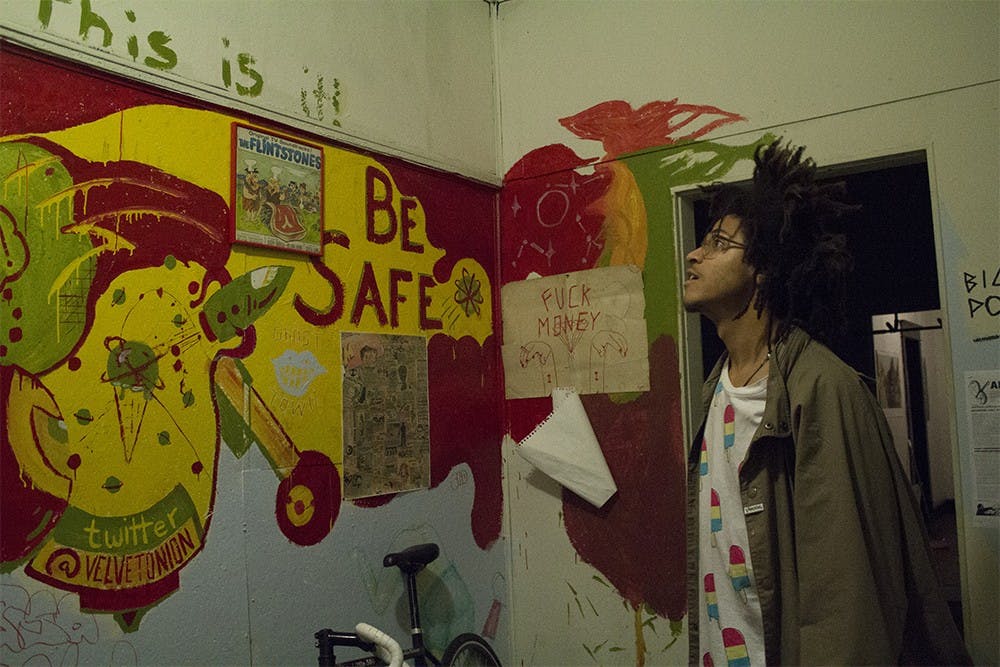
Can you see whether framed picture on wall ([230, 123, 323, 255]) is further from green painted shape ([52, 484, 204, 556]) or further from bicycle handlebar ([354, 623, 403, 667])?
bicycle handlebar ([354, 623, 403, 667])

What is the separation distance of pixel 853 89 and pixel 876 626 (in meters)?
1.64

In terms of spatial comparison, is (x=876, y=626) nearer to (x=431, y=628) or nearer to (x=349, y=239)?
(x=431, y=628)

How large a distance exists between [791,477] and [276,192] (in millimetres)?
1572

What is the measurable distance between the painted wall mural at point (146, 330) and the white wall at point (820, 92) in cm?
86

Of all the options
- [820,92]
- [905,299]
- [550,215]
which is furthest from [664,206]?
[905,299]

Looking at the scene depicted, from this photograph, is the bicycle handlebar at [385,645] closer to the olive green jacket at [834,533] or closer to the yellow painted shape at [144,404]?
the yellow painted shape at [144,404]

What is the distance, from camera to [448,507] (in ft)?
9.26

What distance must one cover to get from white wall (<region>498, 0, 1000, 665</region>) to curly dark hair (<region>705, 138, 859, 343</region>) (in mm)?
467

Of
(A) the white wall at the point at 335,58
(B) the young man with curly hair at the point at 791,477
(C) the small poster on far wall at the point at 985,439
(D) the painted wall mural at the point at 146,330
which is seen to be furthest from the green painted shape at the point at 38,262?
(C) the small poster on far wall at the point at 985,439

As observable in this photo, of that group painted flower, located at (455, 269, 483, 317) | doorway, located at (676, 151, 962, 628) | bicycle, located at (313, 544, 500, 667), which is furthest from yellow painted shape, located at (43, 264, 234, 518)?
doorway, located at (676, 151, 962, 628)

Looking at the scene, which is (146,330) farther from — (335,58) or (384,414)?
(335,58)

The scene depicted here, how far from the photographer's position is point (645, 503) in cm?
281

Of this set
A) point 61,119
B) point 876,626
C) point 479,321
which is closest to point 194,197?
point 61,119

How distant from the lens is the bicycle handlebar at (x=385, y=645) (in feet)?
6.40
